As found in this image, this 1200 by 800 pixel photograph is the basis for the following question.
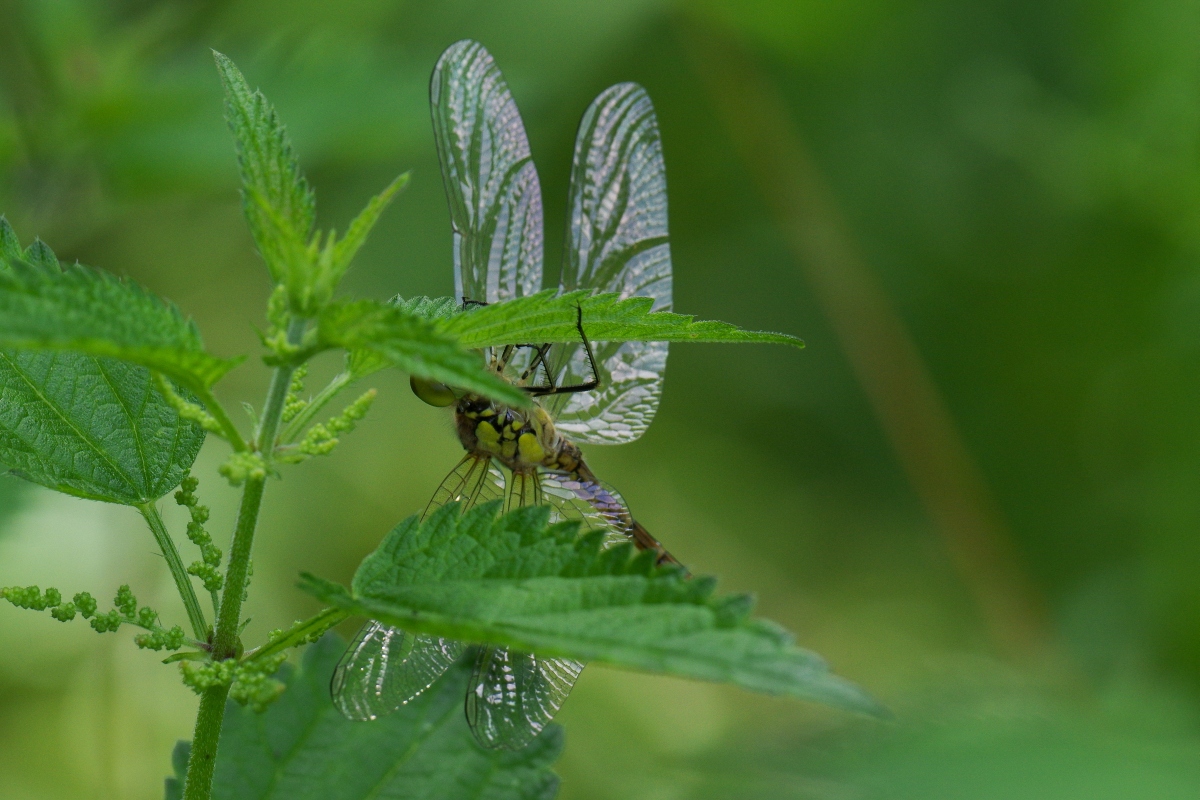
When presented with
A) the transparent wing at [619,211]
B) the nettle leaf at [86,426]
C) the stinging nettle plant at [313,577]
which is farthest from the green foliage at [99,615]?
the transparent wing at [619,211]

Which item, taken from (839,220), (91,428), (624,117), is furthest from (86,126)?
(839,220)

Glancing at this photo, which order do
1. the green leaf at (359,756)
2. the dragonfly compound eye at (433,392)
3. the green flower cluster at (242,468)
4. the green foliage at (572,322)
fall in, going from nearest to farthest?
1. the green flower cluster at (242,468)
2. the green foliage at (572,322)
3. the green leaf at (359,756)
4. the dragonfly compound eye at (433,392)

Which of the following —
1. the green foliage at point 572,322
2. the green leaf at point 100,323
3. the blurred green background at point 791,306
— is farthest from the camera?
the blurred green background at point 791,306

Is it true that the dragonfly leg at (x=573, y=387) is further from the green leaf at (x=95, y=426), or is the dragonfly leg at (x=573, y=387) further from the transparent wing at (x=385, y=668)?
the green leaf at (x=95, y=426)

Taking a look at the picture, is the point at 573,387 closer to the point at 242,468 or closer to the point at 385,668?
the point at 385,668

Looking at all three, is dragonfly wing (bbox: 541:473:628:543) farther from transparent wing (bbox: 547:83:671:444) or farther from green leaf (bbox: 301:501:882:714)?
green leaf (bbox: 301:501:882:714)

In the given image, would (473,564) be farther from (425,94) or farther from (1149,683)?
(1149,683)

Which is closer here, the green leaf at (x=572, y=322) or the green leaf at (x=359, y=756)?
the green leaf at (x=572, y=322)

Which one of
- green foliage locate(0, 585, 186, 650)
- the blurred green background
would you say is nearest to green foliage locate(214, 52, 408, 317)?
green foliage locate(0, 585, 186, 650)
